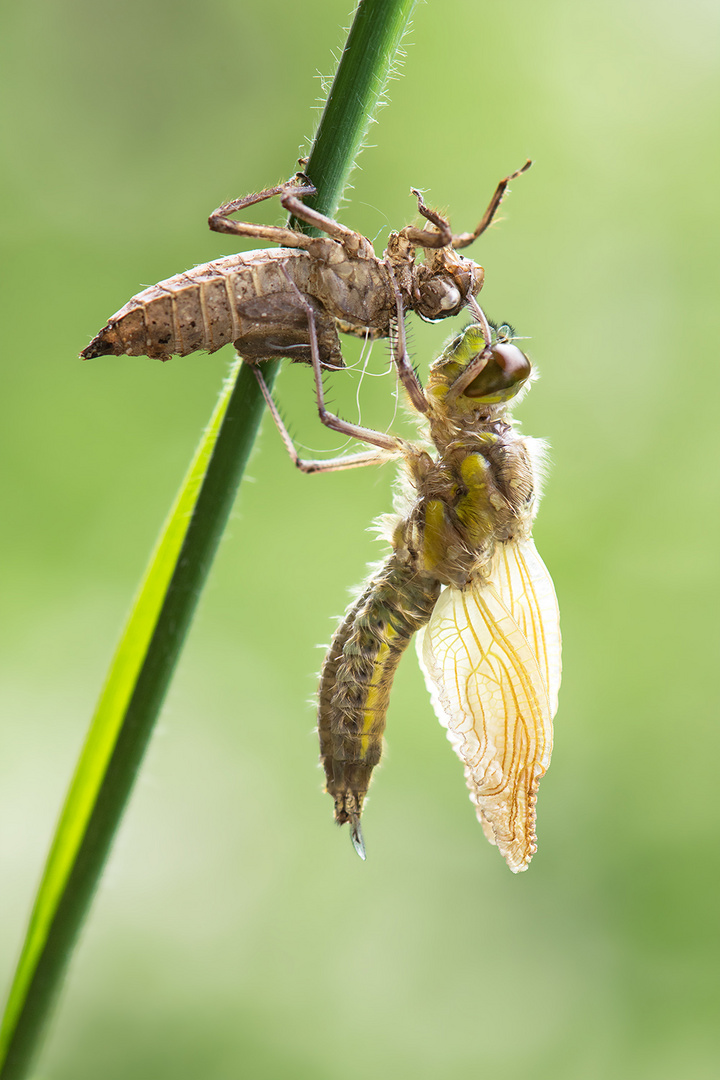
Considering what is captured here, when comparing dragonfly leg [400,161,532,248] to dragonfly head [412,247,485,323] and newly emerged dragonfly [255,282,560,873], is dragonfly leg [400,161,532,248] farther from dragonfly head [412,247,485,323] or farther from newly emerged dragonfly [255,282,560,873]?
newly emerged dragonfly [255,282,560,873]

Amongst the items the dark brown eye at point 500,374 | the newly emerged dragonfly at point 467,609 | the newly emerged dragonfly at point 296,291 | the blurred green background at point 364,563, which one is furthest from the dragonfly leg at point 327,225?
the blurred green background at point 364,563

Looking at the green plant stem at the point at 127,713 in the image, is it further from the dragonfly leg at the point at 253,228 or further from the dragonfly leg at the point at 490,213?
the dragonfly leg at the point at 490,213

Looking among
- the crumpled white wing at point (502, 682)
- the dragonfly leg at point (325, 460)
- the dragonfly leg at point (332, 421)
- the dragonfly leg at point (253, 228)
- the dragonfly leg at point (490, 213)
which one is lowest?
the crumpled white wing at point (502, 682)

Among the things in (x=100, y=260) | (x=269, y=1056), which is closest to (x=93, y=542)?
(x=100, y=260)

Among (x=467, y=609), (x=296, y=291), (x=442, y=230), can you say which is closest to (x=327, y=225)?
(x=296, y=291)

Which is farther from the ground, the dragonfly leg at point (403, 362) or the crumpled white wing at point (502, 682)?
the dragonfly leg at point (403, 362)

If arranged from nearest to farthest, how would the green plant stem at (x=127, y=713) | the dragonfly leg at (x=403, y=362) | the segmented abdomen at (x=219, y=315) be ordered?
the green plant stem at (x=127, y=713)
the segmented abdomen at (x=219, y=315)
the dragonfly leg at (x=403, y=362)

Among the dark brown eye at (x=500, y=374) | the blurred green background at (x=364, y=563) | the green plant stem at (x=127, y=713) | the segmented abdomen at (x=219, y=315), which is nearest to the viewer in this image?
the green plant stem at (x=127, y=713)
